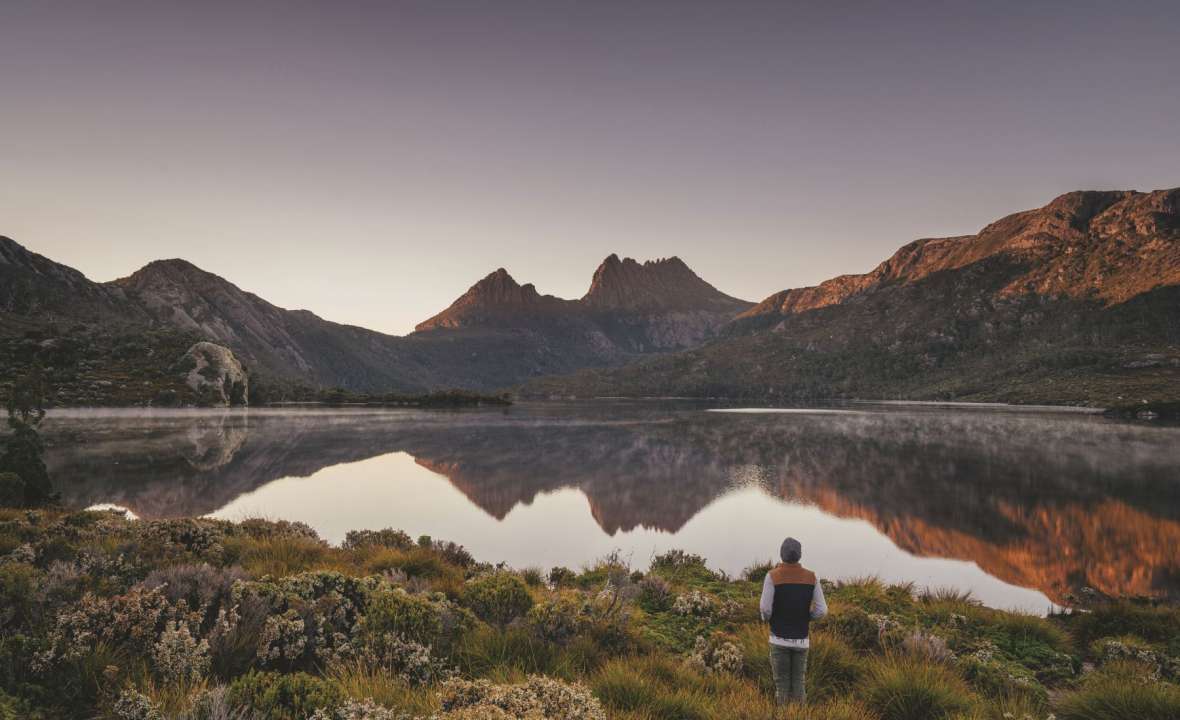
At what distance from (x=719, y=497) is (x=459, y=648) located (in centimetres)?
2183

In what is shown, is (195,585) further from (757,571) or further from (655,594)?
(757,571)

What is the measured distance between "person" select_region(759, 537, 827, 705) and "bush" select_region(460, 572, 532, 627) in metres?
4.29

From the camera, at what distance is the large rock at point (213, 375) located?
10262 centimetres

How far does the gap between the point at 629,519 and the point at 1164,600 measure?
15.7m

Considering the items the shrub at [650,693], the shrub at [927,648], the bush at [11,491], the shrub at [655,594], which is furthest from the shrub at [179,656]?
the bush at [11,491]

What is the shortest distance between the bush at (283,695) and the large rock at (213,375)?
11533cm

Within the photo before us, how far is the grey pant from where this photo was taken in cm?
722

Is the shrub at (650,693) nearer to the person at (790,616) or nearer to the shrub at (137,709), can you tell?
the person at (790,616)

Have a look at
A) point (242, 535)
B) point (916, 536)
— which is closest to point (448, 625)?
point (242, 535)

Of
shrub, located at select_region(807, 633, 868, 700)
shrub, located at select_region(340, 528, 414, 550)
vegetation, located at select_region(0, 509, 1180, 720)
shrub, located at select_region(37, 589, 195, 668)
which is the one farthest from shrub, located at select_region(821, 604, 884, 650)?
shrub, located at select_region(340, 528, 414, 550)

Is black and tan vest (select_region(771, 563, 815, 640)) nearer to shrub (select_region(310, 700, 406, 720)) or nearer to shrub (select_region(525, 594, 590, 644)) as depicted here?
shrub (select_region(525, 594, 590, 644))

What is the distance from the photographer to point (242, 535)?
14.4 metres

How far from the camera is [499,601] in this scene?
977 cm

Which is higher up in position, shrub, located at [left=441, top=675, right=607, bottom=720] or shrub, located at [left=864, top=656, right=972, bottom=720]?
shrub, located at [left=441, top=675, right=607, bottom=720]
